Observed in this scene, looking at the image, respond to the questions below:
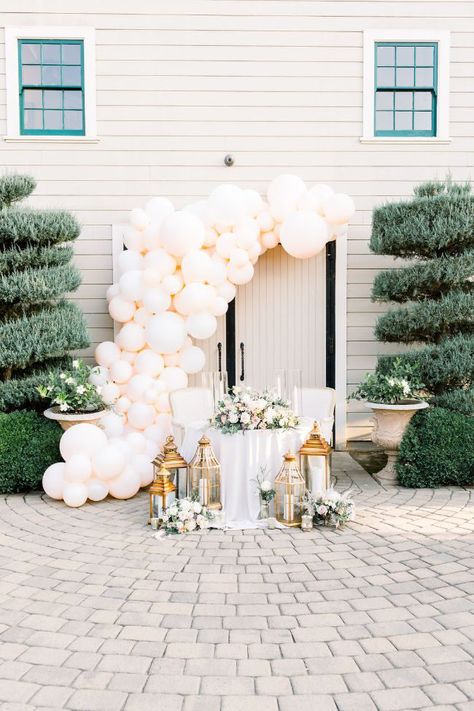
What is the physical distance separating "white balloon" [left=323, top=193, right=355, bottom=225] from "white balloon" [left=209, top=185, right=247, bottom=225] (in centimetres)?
87

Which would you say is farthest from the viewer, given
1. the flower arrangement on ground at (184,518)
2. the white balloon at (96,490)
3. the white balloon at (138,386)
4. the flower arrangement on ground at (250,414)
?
the white balloon at (138,386)

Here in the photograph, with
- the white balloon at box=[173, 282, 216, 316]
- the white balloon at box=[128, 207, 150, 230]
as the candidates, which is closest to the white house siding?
the white balloon at box=[128, 207, 150, 230]

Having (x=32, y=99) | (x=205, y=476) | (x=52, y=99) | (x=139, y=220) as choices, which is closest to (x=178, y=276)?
(x=139, y=220)

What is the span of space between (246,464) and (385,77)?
5.09 meters

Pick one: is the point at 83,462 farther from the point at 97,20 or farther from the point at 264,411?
the point at 97,20

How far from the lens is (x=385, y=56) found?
23.9ft

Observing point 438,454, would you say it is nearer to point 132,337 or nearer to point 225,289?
point 225,289

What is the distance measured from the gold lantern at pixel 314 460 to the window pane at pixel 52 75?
517cm

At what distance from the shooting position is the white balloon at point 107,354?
640 cm

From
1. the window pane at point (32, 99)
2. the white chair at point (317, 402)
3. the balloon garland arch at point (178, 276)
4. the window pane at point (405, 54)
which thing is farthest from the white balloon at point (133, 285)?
the window pane at point (405, 54)

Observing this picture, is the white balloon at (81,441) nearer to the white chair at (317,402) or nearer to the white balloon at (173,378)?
the white balloon at (173,378)

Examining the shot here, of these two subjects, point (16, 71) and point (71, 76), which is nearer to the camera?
point (16, 71)

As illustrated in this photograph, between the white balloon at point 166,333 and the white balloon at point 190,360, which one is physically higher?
the white balloon at point 166,333

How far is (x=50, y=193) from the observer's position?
7207mm
